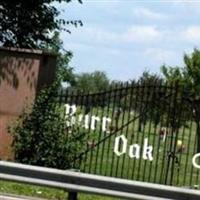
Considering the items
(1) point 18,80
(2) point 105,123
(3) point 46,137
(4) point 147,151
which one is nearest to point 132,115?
(2) point 105,123

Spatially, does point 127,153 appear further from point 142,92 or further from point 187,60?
point 187,60

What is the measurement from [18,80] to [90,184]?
246 inches

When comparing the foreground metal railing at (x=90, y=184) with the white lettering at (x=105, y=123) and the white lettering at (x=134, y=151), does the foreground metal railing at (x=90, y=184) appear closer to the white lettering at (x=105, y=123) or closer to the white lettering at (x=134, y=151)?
the white lettering at (x=105, y=123)

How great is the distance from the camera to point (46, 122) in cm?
1455

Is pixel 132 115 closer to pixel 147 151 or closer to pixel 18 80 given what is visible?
pixel 147 151

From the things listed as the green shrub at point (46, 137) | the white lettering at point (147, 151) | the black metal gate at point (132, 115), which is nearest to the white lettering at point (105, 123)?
the black metal gate at point (132, 115)

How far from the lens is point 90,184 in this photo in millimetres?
9195

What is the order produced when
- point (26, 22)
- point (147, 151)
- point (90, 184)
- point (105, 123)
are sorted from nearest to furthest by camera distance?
point (90, 184) < point (105, 123) < point (147, 151) < point (26, 22)

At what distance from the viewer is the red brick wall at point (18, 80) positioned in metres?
15.0

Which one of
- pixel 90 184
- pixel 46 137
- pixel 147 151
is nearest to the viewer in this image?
pixel 90 184

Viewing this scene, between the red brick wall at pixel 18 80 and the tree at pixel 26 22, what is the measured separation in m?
5.16

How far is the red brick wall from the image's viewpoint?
589 inches

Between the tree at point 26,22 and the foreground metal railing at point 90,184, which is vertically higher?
the tree at point 26,22

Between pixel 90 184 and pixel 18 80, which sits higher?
pixel 18 80
